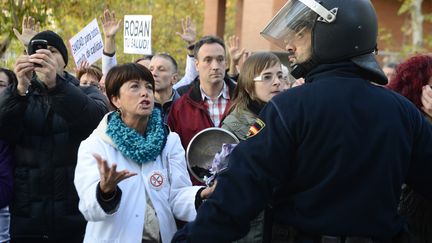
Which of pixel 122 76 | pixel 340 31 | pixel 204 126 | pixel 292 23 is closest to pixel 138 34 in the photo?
pixel 204 126

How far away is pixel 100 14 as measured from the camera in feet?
47.3

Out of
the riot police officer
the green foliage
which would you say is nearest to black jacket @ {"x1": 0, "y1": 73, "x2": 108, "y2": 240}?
the riot police officer

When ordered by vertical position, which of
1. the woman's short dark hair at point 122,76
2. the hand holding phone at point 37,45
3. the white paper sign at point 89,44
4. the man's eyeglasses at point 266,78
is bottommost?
the white paper sign at point 89,44

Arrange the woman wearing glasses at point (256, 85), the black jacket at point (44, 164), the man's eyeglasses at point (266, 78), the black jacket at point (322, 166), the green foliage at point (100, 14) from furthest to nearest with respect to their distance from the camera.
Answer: the green foliage at point (100, 14)
the man's eyeglasses at point (266, 78)
the woman wearing glasses at point (256, 85)
the black jacket at point (44, 164)
the black jacket at point (322, 166)

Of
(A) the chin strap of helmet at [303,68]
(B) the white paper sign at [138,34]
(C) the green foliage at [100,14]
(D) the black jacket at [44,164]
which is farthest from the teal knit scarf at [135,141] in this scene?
(C) the green foliage at [100,14]

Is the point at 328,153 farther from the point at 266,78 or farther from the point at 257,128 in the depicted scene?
the point at 266,78

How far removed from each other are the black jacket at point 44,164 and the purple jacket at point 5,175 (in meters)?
0.05

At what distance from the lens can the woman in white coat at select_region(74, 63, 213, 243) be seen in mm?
3828

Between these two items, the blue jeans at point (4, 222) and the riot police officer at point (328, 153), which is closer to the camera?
the riot police officer at point (328, 153)

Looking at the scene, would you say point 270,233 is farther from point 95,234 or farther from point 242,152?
point 95,234

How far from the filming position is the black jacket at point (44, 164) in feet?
15.2

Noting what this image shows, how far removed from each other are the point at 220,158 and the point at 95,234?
0.90 meters

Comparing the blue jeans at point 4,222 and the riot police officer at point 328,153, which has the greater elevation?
A: the riot police officer at point 328,153

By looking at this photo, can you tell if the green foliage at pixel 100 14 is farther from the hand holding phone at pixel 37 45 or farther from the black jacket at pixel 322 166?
the black jacket at pixel 322 166
